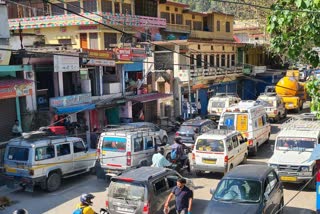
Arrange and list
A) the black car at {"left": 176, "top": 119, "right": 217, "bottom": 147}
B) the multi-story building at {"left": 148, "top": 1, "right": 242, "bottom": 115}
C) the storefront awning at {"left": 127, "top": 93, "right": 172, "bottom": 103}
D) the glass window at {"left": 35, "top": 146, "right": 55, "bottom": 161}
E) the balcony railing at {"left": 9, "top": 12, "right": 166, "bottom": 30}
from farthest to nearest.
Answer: the multi-story building at {"left": 148, "top": 1, "right": 242, "bottom": 115} → the balcony railing at {"left": 9, "top": 12, "right": 166, "bottom": 30} → the storefront awning at {"left": 127, "top": 93, "right": 172, "bottom": 103} → the black car at {"left": 176, "top": 119, "right": 217, "bottom": 147} → the glass window at {"left": 35, "top": 146, "right": 55, "bottom": 161}

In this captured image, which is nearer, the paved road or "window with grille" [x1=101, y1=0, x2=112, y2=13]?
the paved road

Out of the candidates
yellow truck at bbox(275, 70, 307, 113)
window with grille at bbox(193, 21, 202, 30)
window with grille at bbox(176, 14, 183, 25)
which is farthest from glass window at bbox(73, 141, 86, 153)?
window with grille at bbox(193, 21, 202, 30)

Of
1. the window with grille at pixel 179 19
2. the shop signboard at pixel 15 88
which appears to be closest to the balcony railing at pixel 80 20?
the window with grille at pixel 179 19

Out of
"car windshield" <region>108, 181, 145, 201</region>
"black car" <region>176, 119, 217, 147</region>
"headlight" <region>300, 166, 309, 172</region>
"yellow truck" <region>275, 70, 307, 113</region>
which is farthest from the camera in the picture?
"yellow truck" <region>275, 70, 307, 113</region>

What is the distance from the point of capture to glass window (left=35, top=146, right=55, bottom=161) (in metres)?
14.7

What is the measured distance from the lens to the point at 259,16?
100 feet

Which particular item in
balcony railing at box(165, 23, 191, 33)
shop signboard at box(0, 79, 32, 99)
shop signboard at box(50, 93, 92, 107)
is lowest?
shop signboard at box(50, 93, 92, 107)

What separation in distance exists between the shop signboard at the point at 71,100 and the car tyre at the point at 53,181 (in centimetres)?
615

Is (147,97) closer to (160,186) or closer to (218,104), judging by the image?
(218,104)

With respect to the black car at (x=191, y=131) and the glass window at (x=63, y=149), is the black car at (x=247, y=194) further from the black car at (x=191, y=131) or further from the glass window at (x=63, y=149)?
the black car at (x=191, y=131)

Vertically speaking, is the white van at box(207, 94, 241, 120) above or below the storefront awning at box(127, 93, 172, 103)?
below

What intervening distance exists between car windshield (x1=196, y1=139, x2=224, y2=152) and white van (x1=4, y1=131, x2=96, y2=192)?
5.23 meters

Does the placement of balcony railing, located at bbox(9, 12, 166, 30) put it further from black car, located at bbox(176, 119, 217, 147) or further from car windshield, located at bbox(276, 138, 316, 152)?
car windshield, located at bbox(276, 138, 316, 152)

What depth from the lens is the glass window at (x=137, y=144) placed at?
51.6 feet
